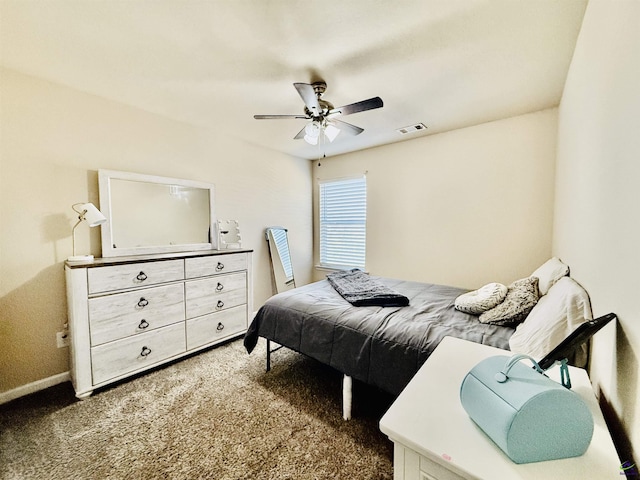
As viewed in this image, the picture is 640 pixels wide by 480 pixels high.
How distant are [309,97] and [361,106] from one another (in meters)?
0.38

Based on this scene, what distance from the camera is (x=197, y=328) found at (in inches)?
102

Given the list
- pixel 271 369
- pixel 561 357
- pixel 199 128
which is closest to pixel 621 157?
pixel 561 357

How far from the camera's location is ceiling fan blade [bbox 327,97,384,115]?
1.81 metres

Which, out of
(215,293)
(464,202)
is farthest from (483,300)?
(215,293)

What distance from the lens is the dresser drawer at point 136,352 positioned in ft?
6.55

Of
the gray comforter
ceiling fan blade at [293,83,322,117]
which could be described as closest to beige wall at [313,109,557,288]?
the gray comforter

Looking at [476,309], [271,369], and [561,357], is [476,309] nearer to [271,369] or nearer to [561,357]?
[561,357]

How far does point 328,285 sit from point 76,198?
94.3 inches

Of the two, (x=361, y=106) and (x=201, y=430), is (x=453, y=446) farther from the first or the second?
(x=361, y=106)

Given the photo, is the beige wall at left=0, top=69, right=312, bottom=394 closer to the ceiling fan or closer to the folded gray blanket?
the ceiling fan

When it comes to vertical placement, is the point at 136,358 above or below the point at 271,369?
above

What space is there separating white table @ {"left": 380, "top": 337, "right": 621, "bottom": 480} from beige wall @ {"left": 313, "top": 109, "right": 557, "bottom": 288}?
85.2 inches

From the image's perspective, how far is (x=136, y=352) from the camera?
2.18m

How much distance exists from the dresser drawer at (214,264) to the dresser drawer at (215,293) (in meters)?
0.07
